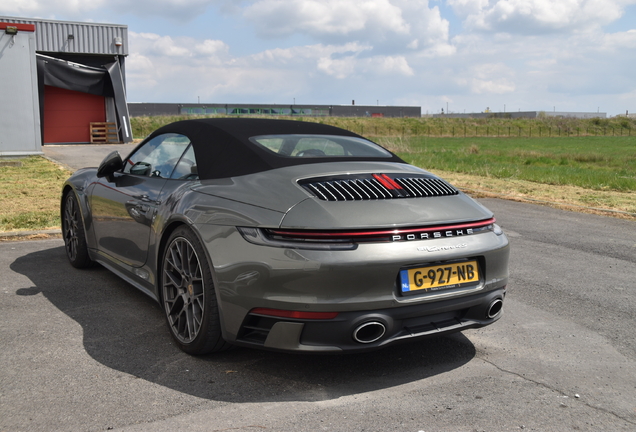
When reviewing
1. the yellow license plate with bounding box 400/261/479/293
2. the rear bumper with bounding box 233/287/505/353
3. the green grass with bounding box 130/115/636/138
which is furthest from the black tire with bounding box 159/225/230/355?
the green grass with bounding box 130/115/636/138

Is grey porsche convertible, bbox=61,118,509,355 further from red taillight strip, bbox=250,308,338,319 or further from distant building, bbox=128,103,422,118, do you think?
distant building, bbox=128,103,422,118

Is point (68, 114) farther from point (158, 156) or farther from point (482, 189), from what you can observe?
point (158, 156)

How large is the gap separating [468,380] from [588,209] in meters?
7.69

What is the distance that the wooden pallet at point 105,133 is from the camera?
26484 millimetres

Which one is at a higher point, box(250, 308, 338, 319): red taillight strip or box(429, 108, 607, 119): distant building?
box(429, 108, 607, 119): distant building

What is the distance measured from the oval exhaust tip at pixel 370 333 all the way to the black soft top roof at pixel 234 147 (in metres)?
1.12

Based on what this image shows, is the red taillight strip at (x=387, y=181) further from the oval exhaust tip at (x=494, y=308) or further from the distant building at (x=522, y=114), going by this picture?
the distant building at (x=522, y=114)

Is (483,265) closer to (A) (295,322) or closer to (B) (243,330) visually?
(A) (295,322)

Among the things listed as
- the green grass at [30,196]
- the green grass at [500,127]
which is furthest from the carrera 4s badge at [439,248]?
the green grass at [500,127]

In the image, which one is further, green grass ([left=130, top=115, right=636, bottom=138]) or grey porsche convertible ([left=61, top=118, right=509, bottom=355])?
green grass ([left=130, top=115, right=636, bottom=138])

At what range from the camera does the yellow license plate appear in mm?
3014

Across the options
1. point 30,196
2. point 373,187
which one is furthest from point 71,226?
point 30,196

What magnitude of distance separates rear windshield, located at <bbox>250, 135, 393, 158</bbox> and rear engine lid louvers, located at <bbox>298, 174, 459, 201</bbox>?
47 centimetres

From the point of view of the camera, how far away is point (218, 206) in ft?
11.0
